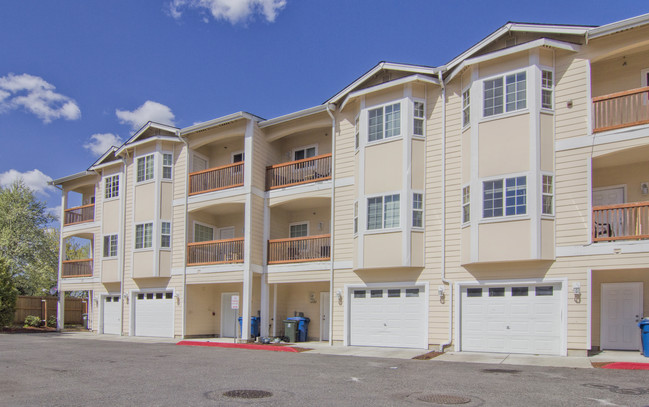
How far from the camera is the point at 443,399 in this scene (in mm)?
9070

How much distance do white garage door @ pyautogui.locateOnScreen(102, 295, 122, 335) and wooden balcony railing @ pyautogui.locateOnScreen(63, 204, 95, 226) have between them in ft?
16.5

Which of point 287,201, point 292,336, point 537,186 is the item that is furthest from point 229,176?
point 537,186

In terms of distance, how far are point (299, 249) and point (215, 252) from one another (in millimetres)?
4041

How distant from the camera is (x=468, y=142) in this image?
17.6 meters

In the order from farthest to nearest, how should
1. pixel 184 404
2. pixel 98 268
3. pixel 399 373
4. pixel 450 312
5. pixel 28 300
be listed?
1. pixel 28 300
2. pixel 98 268
3. pixel 450 312
4. pixel 399 373
5. pixel 184 404

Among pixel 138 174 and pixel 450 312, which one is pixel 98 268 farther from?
pixel 450 312

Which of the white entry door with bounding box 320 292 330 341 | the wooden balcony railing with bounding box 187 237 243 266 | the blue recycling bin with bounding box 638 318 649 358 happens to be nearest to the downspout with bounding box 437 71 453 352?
the blue recycling bin with bounding box 638 318 649 358

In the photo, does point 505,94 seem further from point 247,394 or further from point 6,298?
point 6,298

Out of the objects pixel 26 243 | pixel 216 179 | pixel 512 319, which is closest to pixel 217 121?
pixel 216 179

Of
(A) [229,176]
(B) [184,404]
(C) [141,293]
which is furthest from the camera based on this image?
(C) [141,293]

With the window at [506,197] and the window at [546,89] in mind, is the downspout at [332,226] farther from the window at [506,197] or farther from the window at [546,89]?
the window at [546,89]

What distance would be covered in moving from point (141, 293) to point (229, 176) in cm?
746

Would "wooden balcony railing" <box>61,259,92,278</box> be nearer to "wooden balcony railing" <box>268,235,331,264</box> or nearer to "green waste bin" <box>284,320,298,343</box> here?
"wooden balcony railing" <box>268,235,331,264</box>

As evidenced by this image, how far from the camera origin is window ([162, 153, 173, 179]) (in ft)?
83.7
